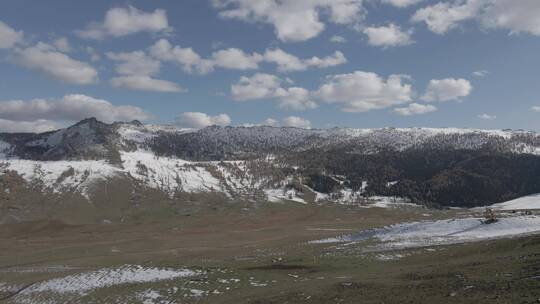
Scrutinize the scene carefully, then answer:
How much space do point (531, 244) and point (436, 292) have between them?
18054 millimetres

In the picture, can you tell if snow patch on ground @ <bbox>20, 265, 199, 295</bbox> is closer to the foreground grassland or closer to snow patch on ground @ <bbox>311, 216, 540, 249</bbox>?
the foreground grassland

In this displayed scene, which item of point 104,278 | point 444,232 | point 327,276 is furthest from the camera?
point 444,232

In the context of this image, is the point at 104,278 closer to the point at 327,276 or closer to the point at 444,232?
the point at 327,276

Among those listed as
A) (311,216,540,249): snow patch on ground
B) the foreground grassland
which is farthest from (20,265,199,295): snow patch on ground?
(311,216,540,249): snow patch on ground

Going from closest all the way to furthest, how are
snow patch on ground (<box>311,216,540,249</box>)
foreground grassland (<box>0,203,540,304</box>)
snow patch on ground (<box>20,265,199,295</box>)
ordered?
foreground grassland (<box>0,203,540,304</box>) → snow patch on ground (<box>20,265,199,295</box>) → snow patch on ground (<box>311,216,540,249</box>)

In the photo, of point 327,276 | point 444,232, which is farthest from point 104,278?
point 444,232

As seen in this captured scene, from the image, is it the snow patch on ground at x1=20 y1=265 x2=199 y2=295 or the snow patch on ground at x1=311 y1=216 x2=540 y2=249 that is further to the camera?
the snow patch on ground at x1=311 y1=216 x2=540 y2=249

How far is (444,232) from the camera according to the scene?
230 feet

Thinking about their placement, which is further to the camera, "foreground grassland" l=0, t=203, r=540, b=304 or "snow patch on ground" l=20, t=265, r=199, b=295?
"snow patch on ground" l=20, t=265, r=199, b=295

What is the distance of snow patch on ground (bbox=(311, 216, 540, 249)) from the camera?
2427 inches

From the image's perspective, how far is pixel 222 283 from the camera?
4397 centimetres

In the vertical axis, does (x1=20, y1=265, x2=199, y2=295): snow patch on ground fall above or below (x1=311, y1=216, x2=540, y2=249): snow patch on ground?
below

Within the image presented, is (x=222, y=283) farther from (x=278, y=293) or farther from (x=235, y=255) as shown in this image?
(x=235, y=255)

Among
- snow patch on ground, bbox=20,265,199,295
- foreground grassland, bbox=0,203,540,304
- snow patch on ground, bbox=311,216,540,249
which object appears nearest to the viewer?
foreground grassland, bbox=0,203,540,304
